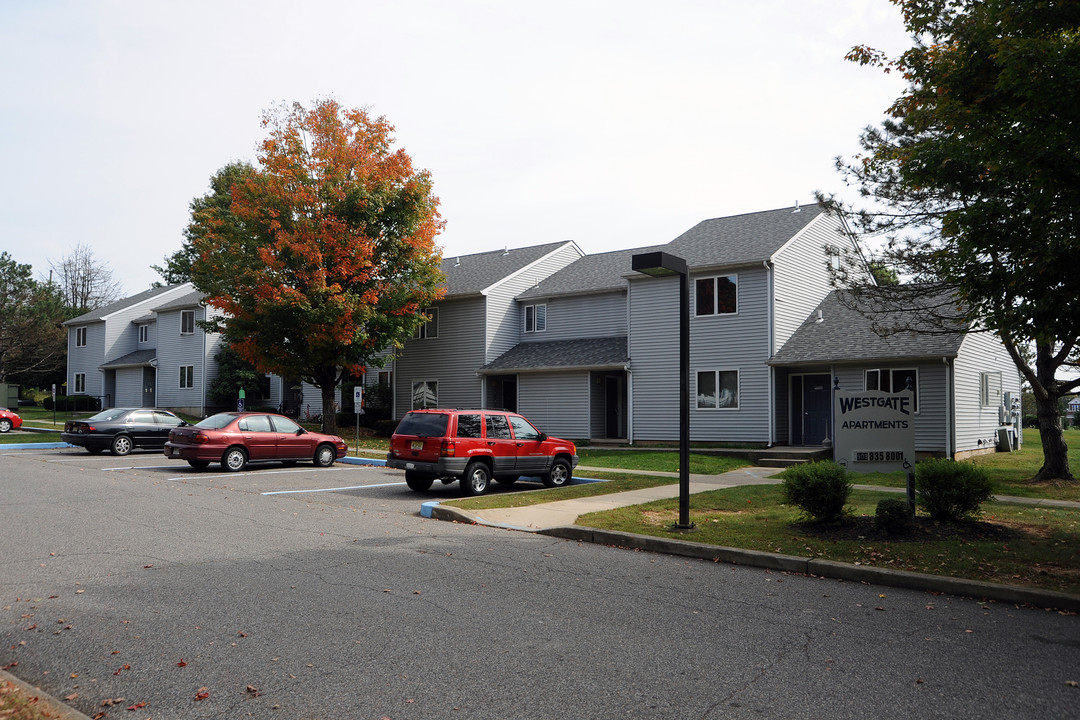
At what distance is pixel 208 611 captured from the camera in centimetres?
641

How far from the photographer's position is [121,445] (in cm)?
2394

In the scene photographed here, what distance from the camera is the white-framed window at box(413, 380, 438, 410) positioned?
33.4 metres

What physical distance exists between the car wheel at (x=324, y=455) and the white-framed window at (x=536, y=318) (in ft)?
42.7

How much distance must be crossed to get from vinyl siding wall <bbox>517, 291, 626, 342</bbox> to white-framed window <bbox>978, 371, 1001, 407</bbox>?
479 inches

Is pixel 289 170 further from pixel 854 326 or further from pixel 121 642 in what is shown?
pixel 121 642

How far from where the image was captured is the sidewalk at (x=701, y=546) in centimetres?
740

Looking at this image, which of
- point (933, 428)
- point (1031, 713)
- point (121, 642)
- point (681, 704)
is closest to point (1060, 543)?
point (1031, 713)

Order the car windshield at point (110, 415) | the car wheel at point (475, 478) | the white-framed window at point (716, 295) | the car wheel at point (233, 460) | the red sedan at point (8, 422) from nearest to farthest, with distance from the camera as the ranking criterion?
the car wheel at point (475, 478), the car wheel at point (233, 460), the car windshield at point (110, 415), the white-framed window at point (716, 295), the red sedan at point (8, 422)

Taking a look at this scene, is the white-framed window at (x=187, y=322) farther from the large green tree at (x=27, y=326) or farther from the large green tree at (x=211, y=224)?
the large green tree at (x=27, y=326)

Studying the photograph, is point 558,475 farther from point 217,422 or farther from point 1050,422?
point 1050,422

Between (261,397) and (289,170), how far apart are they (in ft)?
60.8

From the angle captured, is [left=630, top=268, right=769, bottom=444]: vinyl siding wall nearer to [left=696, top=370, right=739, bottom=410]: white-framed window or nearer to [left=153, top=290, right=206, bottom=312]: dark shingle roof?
[left=696, top=370, right=739, bottom=410]: white-framed window

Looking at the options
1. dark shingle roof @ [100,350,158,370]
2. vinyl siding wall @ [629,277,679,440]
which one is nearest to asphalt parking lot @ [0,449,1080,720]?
vinyl siding wall @ [629,277,679,440]

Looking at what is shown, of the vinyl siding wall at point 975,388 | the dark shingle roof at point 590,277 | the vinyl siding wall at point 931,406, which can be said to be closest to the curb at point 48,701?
the vinyl siding wall at point 931,406
